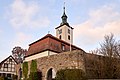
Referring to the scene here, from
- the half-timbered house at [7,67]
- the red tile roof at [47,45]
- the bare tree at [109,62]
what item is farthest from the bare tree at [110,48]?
the half-timbered house at [7,67]

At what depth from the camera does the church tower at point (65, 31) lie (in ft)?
165

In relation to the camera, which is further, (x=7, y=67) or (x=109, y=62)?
(x=7, y=67)

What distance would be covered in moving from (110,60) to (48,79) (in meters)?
7.44

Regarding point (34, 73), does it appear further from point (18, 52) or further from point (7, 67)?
point (18, 52)

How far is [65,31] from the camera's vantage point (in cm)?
5022

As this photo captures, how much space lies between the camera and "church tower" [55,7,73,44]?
5034cm

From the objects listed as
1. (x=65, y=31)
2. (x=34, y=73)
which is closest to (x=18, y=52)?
(x=65, y=31)

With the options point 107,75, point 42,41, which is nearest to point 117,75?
point 107,75

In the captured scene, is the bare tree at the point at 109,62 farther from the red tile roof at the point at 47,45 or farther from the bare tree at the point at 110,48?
the red tile roof at the point at 47,45

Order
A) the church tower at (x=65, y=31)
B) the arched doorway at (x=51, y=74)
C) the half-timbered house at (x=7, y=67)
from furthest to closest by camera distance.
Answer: the church tower at (x=65, y=31) → the half-timbered house at (x=7, y=67) → the arched doorway at (x=51, y=74)

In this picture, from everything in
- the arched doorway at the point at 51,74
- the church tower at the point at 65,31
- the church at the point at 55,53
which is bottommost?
the arched doorway at the point at 51,74

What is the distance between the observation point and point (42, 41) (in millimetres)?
33344

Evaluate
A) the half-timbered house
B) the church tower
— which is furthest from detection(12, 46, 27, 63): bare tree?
the church tower

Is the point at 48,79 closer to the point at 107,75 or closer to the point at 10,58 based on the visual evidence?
the point at 107,75
